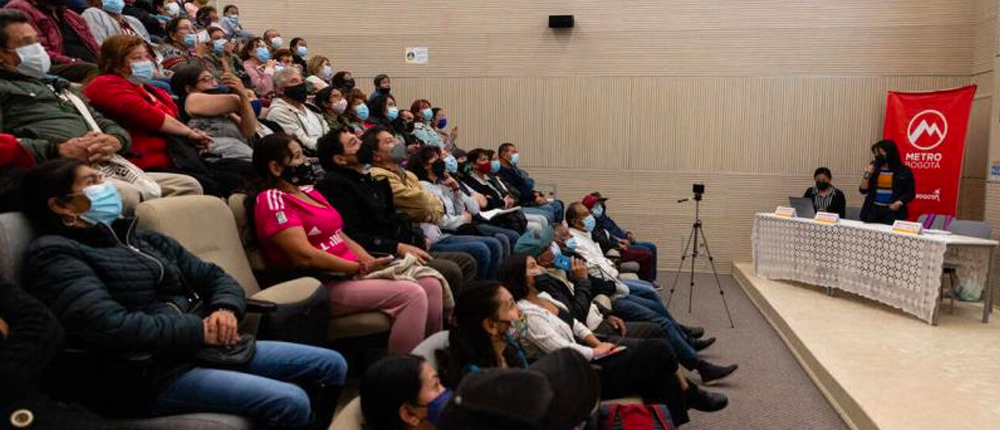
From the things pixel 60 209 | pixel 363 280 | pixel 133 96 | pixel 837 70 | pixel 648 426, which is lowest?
pixel 648 426

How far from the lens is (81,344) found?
5.16ft

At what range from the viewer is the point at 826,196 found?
6.91 metres

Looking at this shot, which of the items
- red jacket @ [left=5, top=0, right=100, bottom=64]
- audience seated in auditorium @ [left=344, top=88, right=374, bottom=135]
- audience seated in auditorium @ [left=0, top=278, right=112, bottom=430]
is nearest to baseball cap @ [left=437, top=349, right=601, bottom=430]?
audience seated in auditorium @ [left=0, top=278, right=112, bottom=430]

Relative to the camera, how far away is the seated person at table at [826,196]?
6.85 metres

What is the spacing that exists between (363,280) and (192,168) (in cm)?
Answer: 93

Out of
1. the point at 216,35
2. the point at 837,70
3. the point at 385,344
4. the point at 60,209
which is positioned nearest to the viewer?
the point at 60,209

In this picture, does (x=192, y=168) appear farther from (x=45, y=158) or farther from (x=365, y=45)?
(x=365, y=45)

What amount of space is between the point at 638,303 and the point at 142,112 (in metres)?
2.68

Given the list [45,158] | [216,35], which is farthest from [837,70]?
[45,158]

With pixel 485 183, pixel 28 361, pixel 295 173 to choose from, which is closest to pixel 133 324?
pixel 28 361

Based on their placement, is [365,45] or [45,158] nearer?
[45,158]

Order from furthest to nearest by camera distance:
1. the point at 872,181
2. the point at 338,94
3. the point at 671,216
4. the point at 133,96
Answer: the point at 671,216 < the point at 872,181 < the point at 338,94 < the point at 133,96

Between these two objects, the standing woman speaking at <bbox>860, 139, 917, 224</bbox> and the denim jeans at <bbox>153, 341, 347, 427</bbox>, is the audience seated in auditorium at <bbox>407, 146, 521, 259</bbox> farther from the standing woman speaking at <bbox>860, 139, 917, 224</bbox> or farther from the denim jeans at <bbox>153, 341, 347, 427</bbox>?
the standing woman speaking at <bbox>860, 139, 917, 224</bbox>

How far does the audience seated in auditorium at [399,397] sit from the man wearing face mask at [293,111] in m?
2.72
